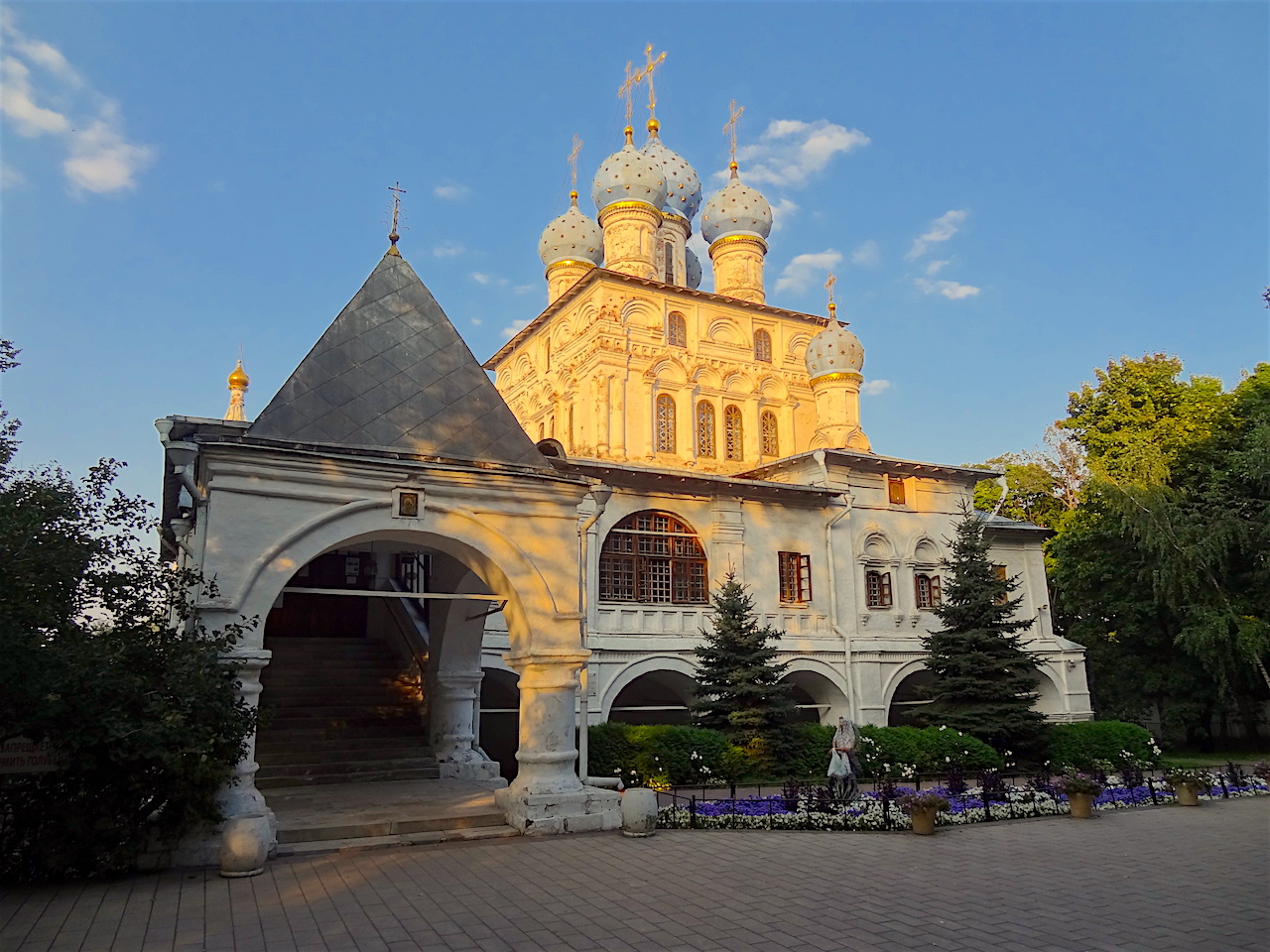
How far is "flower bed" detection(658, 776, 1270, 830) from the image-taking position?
11.0 metres

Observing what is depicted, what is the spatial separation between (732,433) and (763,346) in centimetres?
359

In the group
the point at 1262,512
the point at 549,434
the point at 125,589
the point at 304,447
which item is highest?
the point at 549,434

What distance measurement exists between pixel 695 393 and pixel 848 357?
5068 mm

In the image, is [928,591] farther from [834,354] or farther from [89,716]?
[89,716]

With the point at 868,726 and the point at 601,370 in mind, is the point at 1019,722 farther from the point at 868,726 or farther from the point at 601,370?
the point at 601,370

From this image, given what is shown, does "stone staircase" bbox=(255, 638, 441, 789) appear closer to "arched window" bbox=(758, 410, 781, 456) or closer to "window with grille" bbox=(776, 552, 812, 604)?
"window with grille" bbox=(776, 552, 812, 604)

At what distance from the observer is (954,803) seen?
12492mm

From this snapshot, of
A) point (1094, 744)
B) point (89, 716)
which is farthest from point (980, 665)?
point (89, 716)

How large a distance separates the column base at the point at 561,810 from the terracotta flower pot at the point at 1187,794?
8.68 m

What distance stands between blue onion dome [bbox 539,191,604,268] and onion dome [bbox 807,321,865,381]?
995 cm

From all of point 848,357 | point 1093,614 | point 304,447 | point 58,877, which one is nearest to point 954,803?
point 304,447

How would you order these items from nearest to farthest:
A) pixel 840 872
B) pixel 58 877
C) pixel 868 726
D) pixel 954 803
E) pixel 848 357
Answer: pixel 58 877 < pixel 840 872 < pixel 954 803 < pixel 868 726 < pixel 848 357

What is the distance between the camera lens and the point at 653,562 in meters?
21.3

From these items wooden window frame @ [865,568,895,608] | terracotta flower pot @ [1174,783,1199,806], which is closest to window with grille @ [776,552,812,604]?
wooden window frame @ [865,568,895,608]
